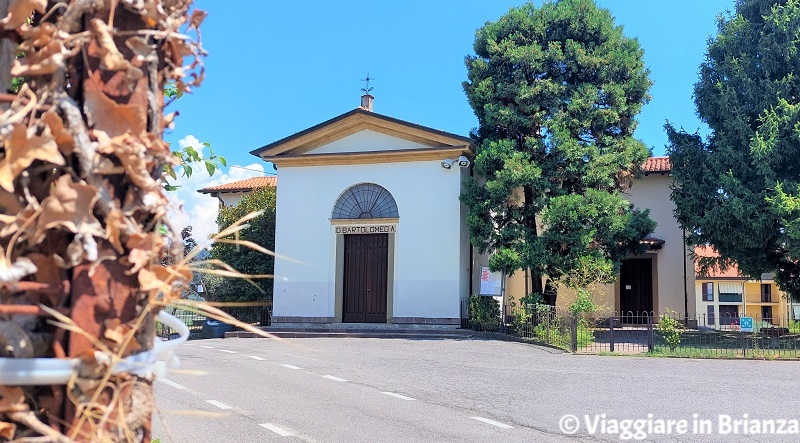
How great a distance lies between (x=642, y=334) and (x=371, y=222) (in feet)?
28.8

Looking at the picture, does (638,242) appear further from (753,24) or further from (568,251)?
(753,24)

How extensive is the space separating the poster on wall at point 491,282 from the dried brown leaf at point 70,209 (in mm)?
18447

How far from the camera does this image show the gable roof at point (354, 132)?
67.6ft

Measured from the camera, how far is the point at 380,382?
10.1 metres

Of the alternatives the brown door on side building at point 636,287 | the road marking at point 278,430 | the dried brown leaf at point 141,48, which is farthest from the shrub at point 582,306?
the dried brown leaf at point 141,48

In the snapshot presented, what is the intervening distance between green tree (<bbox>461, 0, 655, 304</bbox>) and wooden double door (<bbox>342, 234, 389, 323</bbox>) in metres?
3.28

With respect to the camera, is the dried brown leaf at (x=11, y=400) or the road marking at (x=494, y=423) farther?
the road marking at (x=494, y=423)

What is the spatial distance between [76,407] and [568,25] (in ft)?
68.5

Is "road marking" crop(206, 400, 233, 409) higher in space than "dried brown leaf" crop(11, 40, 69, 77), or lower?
lower

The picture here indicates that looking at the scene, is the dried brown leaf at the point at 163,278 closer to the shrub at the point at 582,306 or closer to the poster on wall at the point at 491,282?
the shrub at the point at 582,306

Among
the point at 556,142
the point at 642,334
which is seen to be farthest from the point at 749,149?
the point at 642,334

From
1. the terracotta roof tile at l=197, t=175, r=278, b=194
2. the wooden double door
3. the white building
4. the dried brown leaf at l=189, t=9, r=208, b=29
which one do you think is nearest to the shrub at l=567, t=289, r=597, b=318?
the white building

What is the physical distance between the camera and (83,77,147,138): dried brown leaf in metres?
1.20

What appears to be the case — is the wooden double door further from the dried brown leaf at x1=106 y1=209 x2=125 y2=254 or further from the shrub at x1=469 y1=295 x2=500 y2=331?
the dried brown leaf at x1=106 y1=209 x2=125 y2=254
